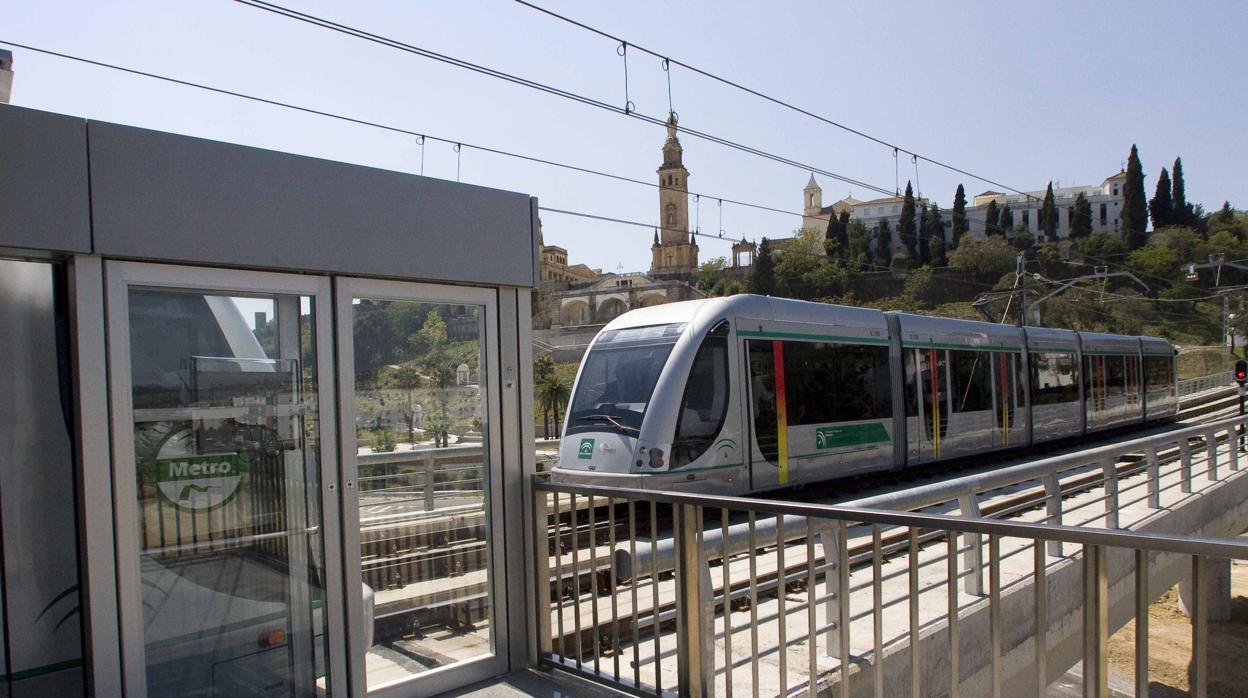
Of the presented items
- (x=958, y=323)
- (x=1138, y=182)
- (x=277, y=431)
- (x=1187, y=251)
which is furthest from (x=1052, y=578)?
(x=1138, y=182)

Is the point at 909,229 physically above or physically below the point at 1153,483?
above

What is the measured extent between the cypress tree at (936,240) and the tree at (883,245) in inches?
217

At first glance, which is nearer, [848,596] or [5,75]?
[848,596]

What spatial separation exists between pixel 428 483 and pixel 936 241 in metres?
104

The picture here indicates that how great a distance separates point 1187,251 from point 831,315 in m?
95.1

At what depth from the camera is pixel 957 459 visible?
16797 millimetres

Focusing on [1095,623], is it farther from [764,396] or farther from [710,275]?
[710,275]

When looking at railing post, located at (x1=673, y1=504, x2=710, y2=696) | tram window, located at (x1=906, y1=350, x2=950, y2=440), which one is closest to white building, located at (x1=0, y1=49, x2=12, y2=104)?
railing post, located at (x1=673, y1=504, x2=710, y2=696)

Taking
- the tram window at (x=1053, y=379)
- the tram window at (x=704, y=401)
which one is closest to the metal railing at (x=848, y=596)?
the tram window at (x=704, y=401)

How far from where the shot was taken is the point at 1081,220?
117375 millimetres

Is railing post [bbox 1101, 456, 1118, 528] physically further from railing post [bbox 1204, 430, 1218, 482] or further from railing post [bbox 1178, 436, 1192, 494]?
railing post [bbox 1204, 430, 1218, 482]

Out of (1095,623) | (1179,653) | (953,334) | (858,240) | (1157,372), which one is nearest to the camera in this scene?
(1095,623)

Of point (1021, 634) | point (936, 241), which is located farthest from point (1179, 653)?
point (936, 241)

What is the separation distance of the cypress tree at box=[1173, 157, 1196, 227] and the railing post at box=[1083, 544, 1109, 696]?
393ft
